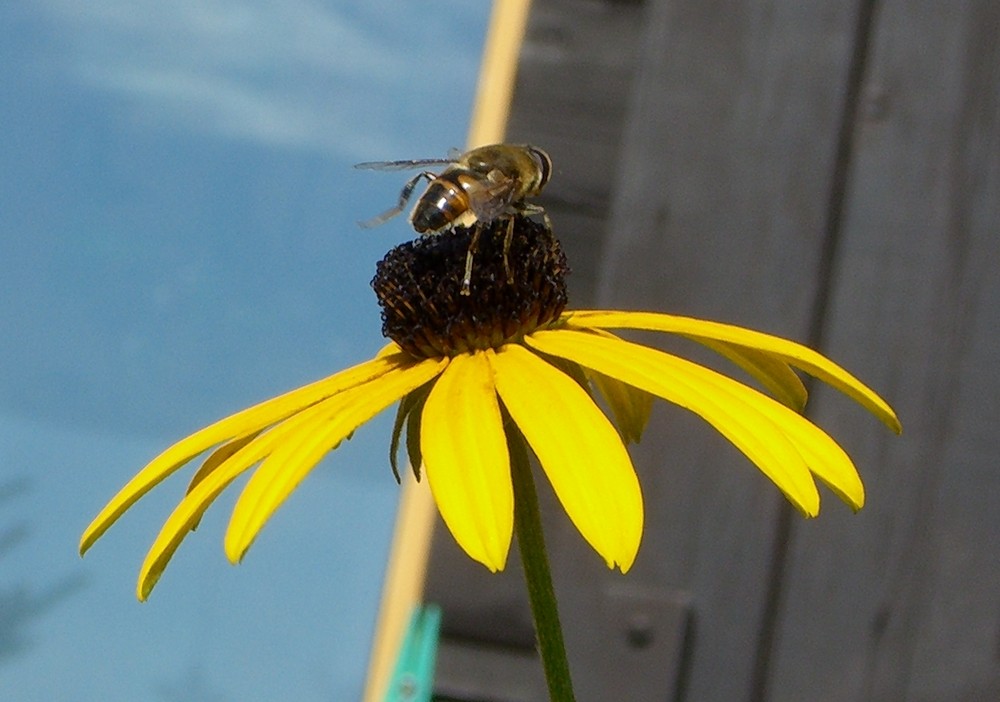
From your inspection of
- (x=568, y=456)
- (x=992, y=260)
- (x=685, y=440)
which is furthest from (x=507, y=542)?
(x=992, y=260)

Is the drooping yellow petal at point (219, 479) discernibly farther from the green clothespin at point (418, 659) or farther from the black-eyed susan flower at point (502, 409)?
the green clothespin at point (418, 659)

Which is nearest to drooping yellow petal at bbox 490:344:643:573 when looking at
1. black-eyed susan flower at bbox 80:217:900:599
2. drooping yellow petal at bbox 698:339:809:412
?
black-eyed susan flower at bbox 80:217:900:599

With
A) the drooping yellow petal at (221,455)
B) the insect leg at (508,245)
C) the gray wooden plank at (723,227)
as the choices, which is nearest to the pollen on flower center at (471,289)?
the insect leg at (508,245)

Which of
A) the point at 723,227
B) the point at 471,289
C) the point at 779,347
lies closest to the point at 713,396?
the point at 779,347

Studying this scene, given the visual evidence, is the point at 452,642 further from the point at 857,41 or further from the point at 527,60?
the point at 857,41

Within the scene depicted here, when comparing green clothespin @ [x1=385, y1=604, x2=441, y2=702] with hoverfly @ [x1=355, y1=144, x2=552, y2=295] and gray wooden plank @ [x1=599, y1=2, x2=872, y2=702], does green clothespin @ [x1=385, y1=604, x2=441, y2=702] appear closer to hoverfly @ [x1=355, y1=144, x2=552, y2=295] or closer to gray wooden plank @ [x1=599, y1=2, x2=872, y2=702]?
gray wooden plank @ [x1=599, y1=2, x2=872, y2=702]

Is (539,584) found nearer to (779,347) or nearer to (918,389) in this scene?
(779,347)
